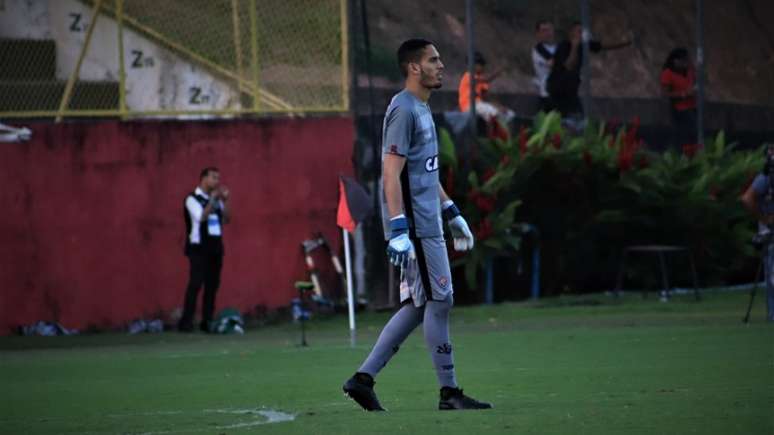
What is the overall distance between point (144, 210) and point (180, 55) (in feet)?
8.80

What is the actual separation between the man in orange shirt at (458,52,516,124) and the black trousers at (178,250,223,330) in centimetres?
469

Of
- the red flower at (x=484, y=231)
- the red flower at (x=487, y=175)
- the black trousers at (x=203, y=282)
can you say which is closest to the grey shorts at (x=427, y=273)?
the black trousers at (x=203, y=282)

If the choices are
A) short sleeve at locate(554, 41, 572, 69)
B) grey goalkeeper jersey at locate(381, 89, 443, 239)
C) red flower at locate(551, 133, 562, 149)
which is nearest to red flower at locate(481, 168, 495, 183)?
red flower at locate(551, 133, 562, 149)

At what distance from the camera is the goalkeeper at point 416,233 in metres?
11.0

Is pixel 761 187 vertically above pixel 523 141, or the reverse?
pixel 523 141

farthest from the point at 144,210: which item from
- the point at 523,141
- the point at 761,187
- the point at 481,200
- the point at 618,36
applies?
the point at 618,36

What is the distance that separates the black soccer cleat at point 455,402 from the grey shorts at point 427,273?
0.56 m

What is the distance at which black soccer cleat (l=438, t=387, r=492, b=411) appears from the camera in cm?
1102

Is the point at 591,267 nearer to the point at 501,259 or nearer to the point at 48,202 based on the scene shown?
the point at 501,259

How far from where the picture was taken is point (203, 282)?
23.1 meters

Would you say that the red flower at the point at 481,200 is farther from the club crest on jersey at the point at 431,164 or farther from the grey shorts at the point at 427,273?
the grey shorts at the point at 427,273

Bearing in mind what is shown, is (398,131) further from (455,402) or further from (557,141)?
(557,141)

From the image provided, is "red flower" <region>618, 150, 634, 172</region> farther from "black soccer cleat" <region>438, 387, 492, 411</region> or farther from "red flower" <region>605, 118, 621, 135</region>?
"black soccer cleat" <region>438, 387, 492, 411</region>

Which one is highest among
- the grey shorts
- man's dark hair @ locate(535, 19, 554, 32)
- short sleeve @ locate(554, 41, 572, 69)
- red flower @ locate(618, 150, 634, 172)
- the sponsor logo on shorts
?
man's dark hair @ locate(535, 19, 554, 32)
